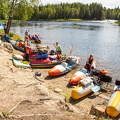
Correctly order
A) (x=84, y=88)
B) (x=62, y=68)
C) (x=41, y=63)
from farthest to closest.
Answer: (x=41, y=63)
(x=62, y=68)
(x=84, y=88)

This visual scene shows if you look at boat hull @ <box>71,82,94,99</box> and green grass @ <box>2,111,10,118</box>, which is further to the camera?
boat hull @ <box>71,82,94,99</box>

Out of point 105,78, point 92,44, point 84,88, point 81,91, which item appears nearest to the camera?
point 81,91

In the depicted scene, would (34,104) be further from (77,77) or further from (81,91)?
(77,77)

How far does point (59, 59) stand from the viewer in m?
15.0

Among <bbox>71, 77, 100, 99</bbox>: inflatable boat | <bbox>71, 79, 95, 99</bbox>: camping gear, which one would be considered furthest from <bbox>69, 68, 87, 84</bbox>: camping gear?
<bbox>71, 79, 95, 99</bbox>: camping gear

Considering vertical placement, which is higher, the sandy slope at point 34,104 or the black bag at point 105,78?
the sandy slope at point 34,104

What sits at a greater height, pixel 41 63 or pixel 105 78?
pixel 41 63

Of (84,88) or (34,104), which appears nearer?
(34,104)

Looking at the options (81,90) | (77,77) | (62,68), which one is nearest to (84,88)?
(81,90)

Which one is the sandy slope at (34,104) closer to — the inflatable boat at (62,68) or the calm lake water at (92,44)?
the inflatable boat at (62,68)

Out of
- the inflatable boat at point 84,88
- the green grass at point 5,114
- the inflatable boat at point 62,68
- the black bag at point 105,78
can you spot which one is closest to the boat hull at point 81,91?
the inflatable boat at point 84,88

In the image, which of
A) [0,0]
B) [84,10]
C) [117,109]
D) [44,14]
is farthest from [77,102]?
[84,10]

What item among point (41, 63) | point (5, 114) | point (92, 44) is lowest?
point (41, 63)

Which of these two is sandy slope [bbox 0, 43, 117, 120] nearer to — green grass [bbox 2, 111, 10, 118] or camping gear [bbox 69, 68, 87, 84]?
green grass [bbox 2, 111, 10, 118]
